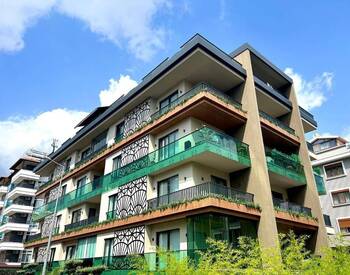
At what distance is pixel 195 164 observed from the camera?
59.3 ft

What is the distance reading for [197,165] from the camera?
1817cm

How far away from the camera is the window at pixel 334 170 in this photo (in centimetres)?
3384

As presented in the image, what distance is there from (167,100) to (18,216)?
132 ft

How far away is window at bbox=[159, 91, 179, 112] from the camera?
21.5 metres

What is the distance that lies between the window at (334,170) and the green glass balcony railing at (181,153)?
20.6m

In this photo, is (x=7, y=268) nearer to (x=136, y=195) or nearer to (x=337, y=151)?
(x=136, y=195)

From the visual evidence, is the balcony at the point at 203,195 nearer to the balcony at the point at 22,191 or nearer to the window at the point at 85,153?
the window at the point at 85,153

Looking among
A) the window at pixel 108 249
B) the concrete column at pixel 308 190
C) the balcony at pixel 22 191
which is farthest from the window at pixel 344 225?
the balcony at pixel 22 191

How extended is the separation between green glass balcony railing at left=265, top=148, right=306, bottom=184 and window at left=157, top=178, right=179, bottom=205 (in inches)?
253

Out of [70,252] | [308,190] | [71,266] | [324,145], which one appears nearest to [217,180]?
[308,190]

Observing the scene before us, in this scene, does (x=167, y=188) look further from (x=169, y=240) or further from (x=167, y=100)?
(x=167, y=100)

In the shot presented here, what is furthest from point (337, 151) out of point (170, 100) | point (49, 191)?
point (49, 191)

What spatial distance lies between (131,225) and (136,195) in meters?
2.10

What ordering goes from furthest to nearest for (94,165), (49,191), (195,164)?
(49,191), (94,165), (195,164)
